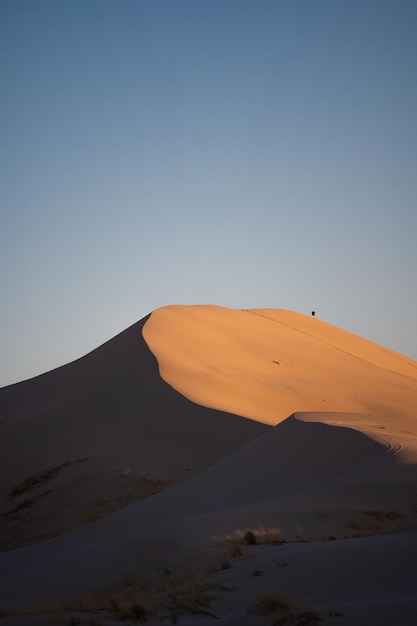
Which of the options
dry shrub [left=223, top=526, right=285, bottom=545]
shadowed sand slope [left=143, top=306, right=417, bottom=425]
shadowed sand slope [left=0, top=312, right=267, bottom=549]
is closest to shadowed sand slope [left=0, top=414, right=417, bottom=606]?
dry shrub [left=223, top=526, right=285, bottom=545]

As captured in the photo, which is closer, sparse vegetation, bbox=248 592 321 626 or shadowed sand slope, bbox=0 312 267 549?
sparse vegetation, bbox=248 592 321 626

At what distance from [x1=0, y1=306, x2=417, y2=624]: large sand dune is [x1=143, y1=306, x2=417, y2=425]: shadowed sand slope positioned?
0.35ft

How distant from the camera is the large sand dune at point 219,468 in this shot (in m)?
7.11

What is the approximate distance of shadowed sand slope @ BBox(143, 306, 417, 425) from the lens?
24.9 metres

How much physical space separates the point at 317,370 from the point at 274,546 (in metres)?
22.2

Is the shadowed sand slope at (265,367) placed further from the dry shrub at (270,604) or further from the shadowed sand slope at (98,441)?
the dry shrub at (270,604)

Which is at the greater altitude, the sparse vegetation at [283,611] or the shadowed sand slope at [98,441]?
the shadowed sand slope at [98,441]

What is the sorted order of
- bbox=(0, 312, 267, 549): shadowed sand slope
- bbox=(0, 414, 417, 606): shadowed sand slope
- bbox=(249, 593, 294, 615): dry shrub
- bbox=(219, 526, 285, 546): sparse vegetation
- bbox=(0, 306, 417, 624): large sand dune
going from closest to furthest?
bbox=(249, 593, 294, 615): dry shrub → bbox=(0, 306, 417, 624): large sand dune → bbox=(219, 526, 285, 546): sparse vegetation → bbox=(0, 414, 417, 606): shadowed sand slope → bbox=(0, 312, 267, 549): shadowed sand slope

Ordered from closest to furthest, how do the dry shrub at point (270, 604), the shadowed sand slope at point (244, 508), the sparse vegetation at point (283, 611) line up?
the sparse vegetation at point (283, 611) → the dry shrub at point (270, 604) → the shadowed sand slope at point (244, 508)

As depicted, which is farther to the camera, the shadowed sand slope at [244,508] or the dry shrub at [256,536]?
the shadowed sand slope at [244,508]

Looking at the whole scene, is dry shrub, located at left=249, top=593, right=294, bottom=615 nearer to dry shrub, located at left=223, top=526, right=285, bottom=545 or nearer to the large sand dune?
the large sand dune

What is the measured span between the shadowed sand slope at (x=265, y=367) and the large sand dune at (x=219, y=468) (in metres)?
0.11

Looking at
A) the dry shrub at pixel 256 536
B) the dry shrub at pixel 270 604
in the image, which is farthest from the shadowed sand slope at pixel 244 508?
the dry shrub at pixel 270 604

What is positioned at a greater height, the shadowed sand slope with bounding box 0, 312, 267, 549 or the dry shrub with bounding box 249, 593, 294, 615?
the shadowed sand slope with bounding box 0, 312, 267, 549
